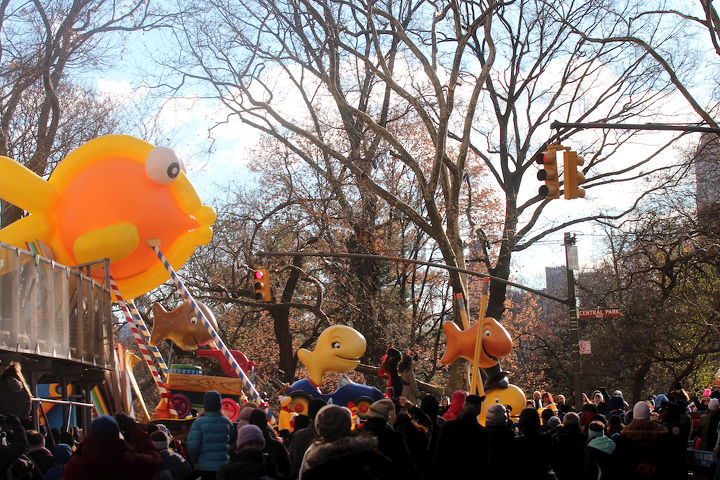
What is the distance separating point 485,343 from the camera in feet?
59.2

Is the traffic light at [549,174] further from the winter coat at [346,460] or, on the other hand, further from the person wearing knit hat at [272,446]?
the winter coat at [346,460]

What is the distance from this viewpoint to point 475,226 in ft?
109

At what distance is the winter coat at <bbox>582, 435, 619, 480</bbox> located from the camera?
8.62m

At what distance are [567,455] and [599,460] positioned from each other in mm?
325

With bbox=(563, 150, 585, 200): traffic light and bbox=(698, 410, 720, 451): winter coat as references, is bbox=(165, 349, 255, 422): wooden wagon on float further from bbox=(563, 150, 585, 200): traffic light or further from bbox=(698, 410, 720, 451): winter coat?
bbox=(698, 410, 720, 451): winter coat

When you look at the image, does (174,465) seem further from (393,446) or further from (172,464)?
(393,446)

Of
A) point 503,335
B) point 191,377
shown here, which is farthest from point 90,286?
point 503,335

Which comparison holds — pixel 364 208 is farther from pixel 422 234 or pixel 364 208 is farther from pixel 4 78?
pixel 4 78

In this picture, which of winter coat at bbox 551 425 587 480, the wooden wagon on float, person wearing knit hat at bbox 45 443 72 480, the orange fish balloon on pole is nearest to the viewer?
person wearing knit hat at bbox 45 443 72 480

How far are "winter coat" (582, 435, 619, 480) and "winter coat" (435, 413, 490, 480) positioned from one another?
4.93 feet

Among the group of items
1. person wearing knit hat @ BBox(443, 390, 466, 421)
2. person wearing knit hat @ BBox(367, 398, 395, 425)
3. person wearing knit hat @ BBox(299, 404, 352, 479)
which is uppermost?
person wearing knit hat @ BBox(443, 390, 466, 421)

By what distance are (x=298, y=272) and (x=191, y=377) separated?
54.0 feet

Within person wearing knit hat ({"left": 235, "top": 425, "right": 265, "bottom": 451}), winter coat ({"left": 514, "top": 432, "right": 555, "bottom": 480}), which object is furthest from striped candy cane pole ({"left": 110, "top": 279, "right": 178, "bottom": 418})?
person wearing knit hat ({"left": 235, "top": 425, "right": 265, "bottom": 451})

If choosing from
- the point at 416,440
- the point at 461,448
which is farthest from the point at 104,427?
the point at 416,440
